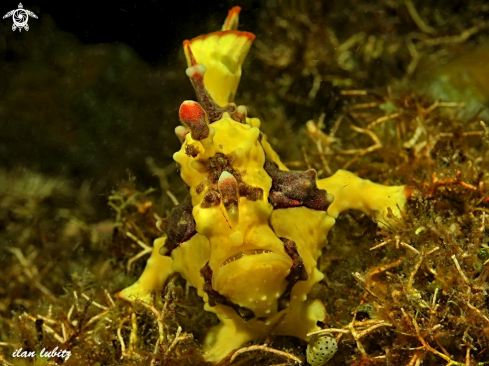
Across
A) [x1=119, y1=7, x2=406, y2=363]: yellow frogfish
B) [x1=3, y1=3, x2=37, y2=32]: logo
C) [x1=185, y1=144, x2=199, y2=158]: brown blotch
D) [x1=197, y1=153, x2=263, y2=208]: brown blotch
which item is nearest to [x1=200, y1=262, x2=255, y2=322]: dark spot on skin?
[x1=119, y1=7, x2=406, y2=363]: yellow frogfish

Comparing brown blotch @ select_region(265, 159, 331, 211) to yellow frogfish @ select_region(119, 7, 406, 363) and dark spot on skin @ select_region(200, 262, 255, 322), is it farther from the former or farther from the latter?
dark spot on skin @ select_region(200, 262, 255, 322)

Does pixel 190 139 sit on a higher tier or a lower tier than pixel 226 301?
higher

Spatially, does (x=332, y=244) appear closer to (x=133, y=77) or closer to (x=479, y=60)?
(x=133, y=77)

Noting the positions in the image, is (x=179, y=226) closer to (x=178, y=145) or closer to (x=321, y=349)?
(x=321, y=349)

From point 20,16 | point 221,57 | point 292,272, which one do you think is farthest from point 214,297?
point 20,16

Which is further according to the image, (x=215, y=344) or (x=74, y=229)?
(x=74, y=229)

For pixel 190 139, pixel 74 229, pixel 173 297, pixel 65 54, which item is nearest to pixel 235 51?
pixel 190 139

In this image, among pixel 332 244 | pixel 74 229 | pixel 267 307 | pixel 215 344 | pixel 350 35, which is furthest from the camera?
pixel 350 35
